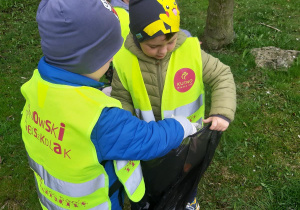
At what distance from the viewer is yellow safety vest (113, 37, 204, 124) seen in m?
2.15

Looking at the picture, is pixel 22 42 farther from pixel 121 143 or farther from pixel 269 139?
pixel 121 143

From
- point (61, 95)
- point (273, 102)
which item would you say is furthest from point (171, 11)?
point (273, 102)

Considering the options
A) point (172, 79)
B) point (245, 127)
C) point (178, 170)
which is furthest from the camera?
point (245, 127)

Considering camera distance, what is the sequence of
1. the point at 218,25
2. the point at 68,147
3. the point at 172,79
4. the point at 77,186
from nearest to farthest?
the point at 68,147 < the point at 77,186 < the point at 172,79 < the point at 218,25

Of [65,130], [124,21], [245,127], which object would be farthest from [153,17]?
[245,127]

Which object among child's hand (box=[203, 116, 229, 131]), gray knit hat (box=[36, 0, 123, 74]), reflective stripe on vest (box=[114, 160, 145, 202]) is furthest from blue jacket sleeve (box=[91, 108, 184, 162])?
child's hand (box=[203, 116, 229, 131])

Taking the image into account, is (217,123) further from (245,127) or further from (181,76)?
(245,127)

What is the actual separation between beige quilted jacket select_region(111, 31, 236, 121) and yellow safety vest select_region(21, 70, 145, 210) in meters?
0.74

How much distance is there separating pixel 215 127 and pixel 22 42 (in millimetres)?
5222

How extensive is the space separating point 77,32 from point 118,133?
493 millimetres

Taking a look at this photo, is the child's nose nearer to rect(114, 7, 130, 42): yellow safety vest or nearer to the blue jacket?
the blue jacket

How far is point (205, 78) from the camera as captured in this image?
2227mm

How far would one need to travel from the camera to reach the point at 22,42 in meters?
5.98

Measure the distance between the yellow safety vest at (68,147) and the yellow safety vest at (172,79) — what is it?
0.66 metres
